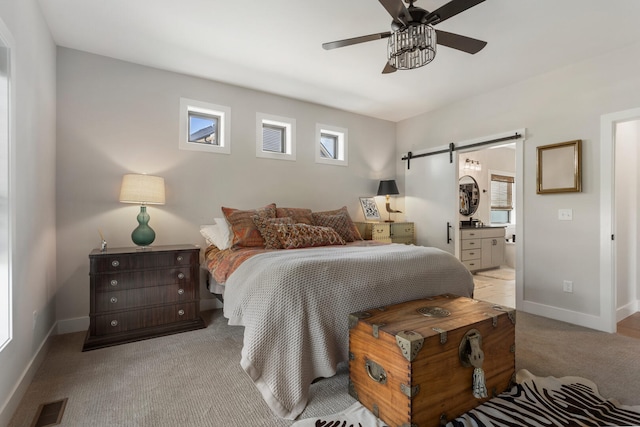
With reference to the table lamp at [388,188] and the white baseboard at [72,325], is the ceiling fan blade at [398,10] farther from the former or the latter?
the white baseboard at [72,325]

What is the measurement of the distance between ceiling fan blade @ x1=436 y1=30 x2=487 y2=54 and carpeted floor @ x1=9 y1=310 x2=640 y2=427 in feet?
7.58

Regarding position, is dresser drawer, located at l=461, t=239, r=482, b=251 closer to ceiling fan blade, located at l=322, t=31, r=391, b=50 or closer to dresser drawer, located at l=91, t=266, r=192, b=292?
ceiling fan blade, located at l=322, t=31, r=391, b=50

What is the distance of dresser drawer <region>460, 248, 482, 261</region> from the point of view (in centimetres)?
529

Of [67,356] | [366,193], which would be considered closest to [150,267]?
[67,356]

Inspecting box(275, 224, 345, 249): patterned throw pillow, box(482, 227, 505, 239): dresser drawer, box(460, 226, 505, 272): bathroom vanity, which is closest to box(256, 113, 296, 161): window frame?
box(275, 224, 345, 249): patterned throw pillow

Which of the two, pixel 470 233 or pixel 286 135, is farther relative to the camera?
pixel 470 233

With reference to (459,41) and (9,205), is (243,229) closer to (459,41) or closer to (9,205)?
(9,205)

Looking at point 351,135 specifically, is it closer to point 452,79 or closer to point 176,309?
point 452,79

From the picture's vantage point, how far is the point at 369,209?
480 cm

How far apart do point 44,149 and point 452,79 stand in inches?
160

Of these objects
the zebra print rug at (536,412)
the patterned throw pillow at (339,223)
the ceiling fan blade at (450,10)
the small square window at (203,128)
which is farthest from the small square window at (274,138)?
the zebra print rug at (536,412)

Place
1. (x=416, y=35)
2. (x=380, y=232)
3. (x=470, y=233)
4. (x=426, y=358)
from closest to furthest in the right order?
(x=426, y=358), (x=416, y=35), (x=380, y=232), (x=470, y=233)

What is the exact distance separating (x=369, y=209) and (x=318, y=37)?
271 cm

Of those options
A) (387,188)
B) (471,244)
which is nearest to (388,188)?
(387,188)
